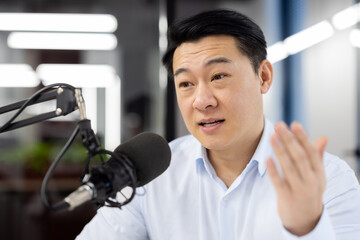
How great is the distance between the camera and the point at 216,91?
1.20 meters

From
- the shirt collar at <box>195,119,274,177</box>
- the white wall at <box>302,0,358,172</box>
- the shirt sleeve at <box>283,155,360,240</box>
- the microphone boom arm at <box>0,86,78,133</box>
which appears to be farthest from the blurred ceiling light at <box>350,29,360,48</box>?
the microphone boom arm at <box>0,86,78,133</box>

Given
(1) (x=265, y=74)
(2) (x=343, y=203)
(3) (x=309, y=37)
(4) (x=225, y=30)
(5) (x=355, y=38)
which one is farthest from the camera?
(3) (x=309, y=37)

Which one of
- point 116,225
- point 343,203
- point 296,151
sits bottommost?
point 116,225

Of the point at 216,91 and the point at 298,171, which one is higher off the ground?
the point at 216,91

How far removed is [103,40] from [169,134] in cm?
117

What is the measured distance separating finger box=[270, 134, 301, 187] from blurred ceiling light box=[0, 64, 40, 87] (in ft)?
10.5

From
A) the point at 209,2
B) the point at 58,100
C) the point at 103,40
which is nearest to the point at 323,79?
the point at 209,2

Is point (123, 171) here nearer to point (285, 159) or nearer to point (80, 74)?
point (285, 159)

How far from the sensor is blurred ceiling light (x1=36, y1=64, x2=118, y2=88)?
361 centimetres

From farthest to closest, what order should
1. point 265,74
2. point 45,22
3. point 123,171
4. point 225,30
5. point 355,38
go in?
point 45,22
point 355,38
point 265,74
point 225,30
point 123,171

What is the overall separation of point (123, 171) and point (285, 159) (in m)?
0.33

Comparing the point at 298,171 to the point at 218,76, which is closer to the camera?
the point at 298,171

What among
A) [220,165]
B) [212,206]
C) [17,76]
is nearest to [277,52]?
[220,165]

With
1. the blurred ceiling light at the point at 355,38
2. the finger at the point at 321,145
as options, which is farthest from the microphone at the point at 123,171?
the blurred ceiling light at the point at 355,38
